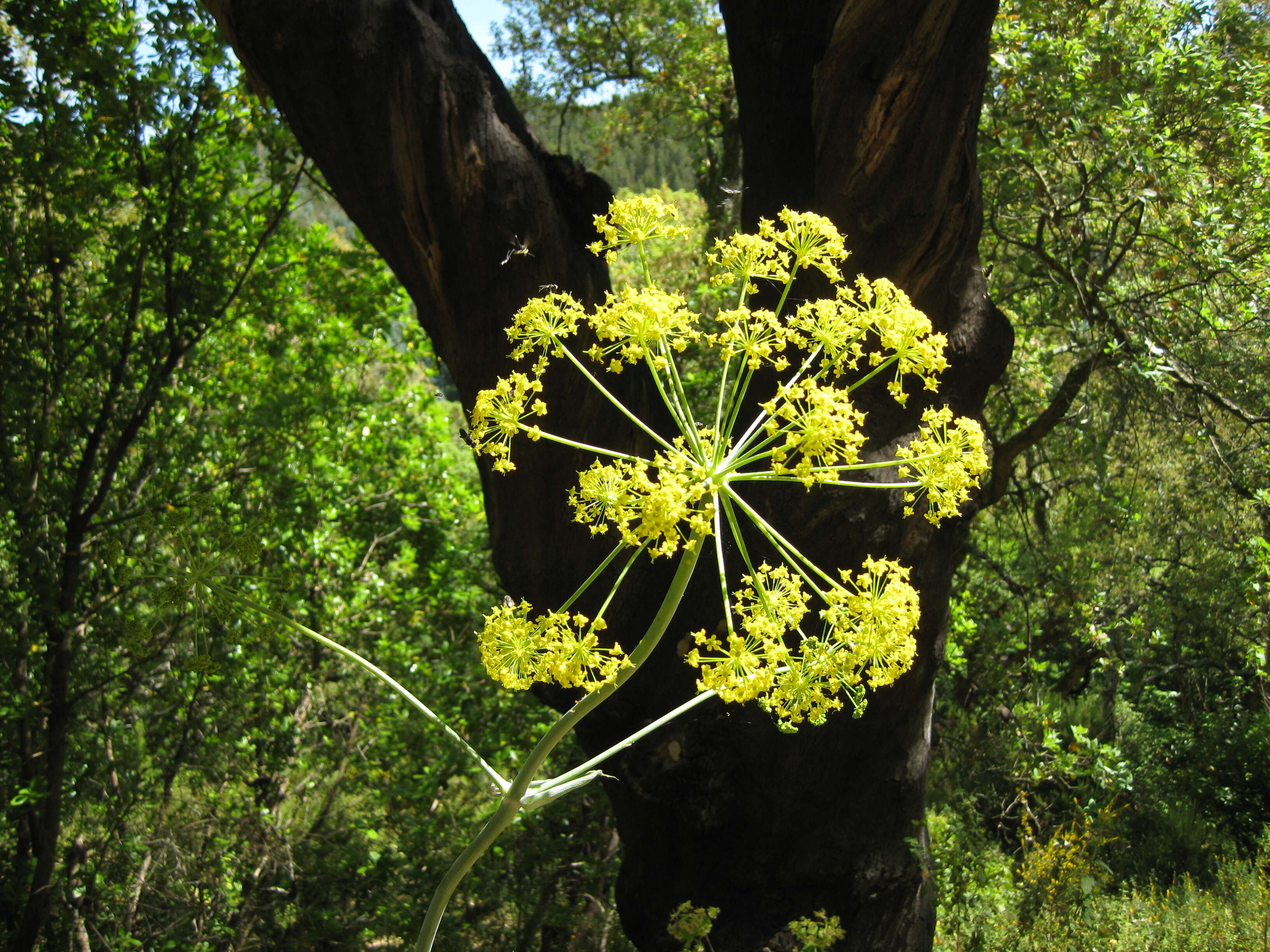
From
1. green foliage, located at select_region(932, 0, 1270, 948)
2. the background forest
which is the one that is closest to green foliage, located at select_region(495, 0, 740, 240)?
the background forest

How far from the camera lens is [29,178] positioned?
3752 millimetres

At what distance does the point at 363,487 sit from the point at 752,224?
5021 millimetres

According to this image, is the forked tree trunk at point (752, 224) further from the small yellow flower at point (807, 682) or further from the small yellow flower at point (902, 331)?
the small yellow flower at point (807, 682)

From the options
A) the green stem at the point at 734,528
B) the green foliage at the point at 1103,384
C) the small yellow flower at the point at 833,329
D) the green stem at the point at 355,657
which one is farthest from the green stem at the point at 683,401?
the green foliage at the point at 1103,384

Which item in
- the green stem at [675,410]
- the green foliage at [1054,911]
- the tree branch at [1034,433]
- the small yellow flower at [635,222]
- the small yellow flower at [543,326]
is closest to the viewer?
the green stem at [675,410]

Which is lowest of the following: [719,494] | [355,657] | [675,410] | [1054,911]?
[1054,911]

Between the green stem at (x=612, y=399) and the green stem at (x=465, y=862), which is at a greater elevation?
the green stem at (x=612, y=399)

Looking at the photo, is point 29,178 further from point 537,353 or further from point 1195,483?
point 1195,483

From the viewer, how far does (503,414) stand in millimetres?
1720

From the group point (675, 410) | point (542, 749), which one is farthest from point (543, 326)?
point (542, 749)

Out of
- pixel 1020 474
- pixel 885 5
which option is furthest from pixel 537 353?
pixel 1020 474

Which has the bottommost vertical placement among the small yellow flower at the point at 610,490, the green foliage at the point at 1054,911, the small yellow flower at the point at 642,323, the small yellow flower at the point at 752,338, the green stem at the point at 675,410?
the green foliage at the point at 1054,911

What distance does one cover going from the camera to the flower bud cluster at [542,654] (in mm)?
1455

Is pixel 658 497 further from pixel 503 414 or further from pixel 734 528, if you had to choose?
pixel 503 414
